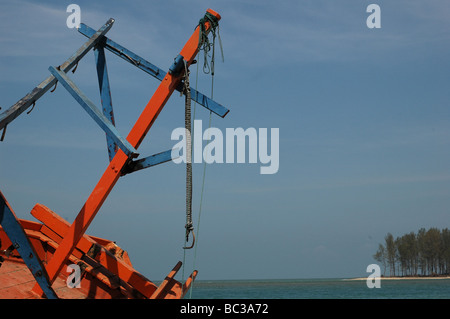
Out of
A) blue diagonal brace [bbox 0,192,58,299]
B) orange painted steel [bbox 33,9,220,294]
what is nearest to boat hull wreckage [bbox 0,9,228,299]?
orange painted steel [bbox 33,9,220,294]

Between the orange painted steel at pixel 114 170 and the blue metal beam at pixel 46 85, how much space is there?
1443mm

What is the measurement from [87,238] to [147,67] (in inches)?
119

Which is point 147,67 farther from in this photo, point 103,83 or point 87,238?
point 87,238

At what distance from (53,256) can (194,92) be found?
336cm

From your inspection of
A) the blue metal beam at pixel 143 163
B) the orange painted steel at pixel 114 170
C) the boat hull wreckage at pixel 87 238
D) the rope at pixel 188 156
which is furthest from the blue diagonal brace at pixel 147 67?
the blue metal beam at pixel 143 163

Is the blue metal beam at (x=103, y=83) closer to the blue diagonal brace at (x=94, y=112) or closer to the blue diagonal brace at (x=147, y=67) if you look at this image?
the blue diagonal brace at (x=147, y=67)

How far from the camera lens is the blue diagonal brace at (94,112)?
7.93 m

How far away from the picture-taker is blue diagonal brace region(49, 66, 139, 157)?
312 inches

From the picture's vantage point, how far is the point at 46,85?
878 centimetres

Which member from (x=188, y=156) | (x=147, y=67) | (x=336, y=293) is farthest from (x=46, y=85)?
(x=336, y=293)

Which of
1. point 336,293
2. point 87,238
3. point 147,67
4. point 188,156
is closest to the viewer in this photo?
point 188,156

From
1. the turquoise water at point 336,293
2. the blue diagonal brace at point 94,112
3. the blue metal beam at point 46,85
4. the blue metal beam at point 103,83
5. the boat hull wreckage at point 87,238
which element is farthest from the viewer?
the turquoise water at point 336,293
